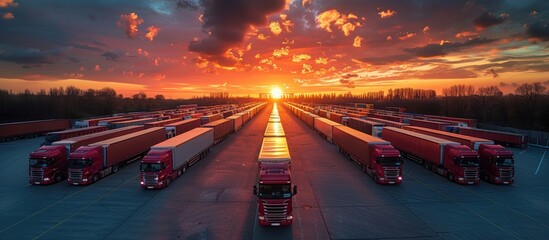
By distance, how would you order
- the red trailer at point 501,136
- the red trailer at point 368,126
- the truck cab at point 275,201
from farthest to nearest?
the red trailer at point 501,136 → the red trailer at point 368,126 → the truck cab at point 275,201

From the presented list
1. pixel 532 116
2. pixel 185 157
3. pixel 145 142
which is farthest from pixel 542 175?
pixel 532 116

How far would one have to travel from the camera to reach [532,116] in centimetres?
8256

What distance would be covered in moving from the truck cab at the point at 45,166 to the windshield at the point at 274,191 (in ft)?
78.1

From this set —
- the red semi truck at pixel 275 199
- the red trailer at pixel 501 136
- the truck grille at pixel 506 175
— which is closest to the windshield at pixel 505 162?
the truck grille at pixel 506 175

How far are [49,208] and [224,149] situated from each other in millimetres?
28031

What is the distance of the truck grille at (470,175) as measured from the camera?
2892cm

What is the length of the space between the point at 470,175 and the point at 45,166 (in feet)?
135

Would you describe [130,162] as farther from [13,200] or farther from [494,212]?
[494,212]

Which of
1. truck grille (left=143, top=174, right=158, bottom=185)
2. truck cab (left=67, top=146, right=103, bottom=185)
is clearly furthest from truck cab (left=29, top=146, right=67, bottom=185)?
truck grille (left=143, top=174, right=158, bottom=185)

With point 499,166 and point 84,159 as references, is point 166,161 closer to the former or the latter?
point 84,159

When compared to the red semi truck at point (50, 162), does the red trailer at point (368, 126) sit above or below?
above

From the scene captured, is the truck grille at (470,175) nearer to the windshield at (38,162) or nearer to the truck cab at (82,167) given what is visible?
the truck cab at (82,167)

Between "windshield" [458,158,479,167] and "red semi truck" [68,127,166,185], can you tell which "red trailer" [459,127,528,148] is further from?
"red semi truck" [68,127,166,185]

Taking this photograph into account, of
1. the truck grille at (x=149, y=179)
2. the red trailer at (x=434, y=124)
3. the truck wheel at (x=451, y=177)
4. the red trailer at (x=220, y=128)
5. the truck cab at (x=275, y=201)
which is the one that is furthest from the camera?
the red trailer at (x=434, y=124)
